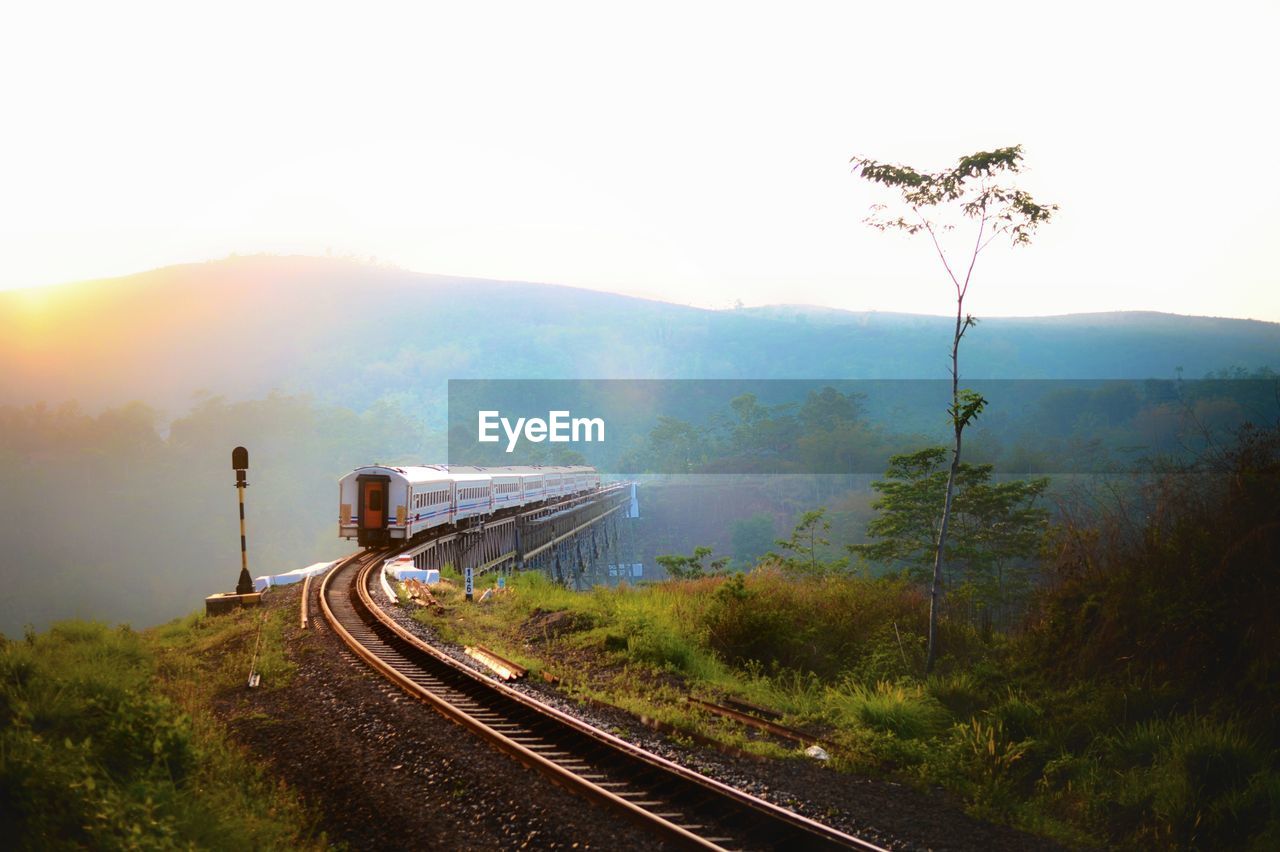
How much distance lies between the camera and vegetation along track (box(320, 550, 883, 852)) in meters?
6.23

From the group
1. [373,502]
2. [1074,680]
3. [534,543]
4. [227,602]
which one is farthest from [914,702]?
[534,543]

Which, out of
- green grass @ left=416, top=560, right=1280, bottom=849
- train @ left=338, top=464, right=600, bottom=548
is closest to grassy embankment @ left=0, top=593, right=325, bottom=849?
green grass @ left=416, top=560, right=1280, bottom=849

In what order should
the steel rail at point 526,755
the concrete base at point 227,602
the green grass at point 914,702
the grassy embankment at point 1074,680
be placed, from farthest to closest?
the concrete base at point 227,602 → the grassy embankment at point 1074,680 → the green grass at point 914,702 → the steel rail at point 526,755

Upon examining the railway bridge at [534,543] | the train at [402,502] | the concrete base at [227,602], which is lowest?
the railway bridge at [534,543]

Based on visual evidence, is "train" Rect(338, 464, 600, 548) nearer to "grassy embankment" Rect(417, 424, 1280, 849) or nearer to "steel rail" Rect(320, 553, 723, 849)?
"steel rail" Rect(320, 553, 723, 849)

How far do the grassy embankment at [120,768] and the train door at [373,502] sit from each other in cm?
1817

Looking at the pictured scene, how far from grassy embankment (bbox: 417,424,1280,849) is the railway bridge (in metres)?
16.7

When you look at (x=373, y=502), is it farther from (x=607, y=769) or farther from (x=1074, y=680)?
(x=1074, y=680)

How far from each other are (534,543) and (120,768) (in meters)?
34.4

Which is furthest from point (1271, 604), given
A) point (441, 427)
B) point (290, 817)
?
point (441, 427)

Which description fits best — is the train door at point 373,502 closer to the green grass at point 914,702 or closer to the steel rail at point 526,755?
the green grass at point 914,702

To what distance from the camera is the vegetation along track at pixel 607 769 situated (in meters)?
6.23

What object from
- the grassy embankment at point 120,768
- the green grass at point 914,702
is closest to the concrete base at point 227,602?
the green grass at point 914,702

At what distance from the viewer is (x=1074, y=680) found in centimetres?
1020
